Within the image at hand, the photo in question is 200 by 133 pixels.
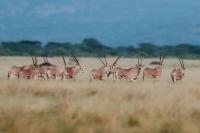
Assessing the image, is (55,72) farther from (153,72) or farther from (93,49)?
(93,49)

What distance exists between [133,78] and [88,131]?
18296 millimetres

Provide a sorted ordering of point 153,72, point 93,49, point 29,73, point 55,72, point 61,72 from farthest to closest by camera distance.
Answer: point 93,49 < point 153,72 < point 55,72 < point 61,72 < point 29,73

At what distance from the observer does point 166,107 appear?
1427 centimetres

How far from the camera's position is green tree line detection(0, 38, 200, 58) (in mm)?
111438

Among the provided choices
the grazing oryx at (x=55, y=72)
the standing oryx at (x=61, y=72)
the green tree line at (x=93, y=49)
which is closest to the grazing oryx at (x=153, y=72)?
the standing oryx at (x=61, y=72)

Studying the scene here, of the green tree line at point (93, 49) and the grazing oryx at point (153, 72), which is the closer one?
the grazing oryx at point (153, 72)

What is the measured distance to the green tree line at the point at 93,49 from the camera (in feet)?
366

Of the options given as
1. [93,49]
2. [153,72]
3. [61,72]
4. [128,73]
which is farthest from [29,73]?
[93,49]

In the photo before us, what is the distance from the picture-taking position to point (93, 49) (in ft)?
396

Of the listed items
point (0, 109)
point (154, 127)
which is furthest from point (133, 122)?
point (0, 109)

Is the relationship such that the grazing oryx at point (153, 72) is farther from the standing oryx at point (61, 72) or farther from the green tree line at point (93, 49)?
the green tree line at point (93, 49)

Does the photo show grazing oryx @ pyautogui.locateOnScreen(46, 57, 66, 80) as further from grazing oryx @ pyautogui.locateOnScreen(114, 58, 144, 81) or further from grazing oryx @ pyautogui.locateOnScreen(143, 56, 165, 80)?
grazing oryx @ pyautogui.locateOnScreen(143, 56, 165, 80)

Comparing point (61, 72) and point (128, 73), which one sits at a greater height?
point (61, 72)

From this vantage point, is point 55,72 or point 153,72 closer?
point 55,72
